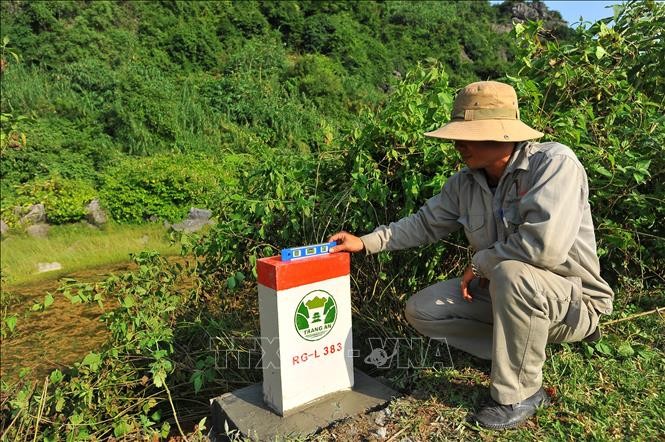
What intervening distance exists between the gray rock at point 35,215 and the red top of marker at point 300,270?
6793 millimetres

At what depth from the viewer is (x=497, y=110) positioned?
90.6 inches

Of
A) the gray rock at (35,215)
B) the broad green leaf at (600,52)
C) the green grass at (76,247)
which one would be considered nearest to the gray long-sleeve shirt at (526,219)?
the broad green leaf at (600,52)

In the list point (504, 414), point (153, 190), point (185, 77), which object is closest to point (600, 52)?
point (504, 414)

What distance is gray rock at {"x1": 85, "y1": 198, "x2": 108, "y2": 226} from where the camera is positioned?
323 inches

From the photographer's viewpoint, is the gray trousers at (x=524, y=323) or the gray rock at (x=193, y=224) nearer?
the gray trousers at (x=524, y=323)

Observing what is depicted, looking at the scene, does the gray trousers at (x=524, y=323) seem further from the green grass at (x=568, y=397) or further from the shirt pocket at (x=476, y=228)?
the shirt pocket at (x=476, y=228)

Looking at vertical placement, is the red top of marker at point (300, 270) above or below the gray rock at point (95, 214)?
above

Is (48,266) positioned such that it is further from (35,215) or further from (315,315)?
(315,315)

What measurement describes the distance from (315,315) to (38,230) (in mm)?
6733

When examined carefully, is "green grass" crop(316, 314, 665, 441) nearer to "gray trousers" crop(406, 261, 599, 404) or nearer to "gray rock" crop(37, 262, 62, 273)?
"gray trousers" crop(406, 261, 599, 404)

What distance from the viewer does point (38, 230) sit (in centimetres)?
773

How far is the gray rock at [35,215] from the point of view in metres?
7.81

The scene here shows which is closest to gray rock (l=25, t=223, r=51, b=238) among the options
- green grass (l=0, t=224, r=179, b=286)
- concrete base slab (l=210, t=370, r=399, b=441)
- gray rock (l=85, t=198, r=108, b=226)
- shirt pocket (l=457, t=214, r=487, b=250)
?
green grass (l=0, t=224, r=179, b=286)

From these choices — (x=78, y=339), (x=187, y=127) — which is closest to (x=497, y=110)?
(x=78, y=339)
